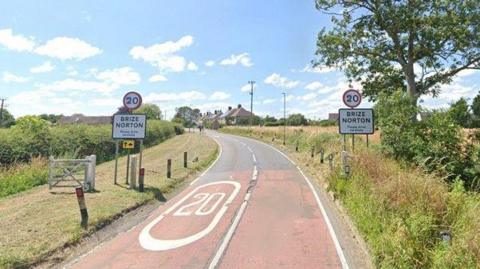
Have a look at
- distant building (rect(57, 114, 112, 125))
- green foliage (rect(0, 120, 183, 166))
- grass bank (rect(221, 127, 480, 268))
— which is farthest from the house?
grass bank (rect(221, 127, 480, 268))

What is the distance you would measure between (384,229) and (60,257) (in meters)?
6.24

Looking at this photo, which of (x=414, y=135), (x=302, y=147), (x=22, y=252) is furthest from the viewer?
(x=302, y=147)

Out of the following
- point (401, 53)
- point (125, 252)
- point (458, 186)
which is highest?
point (401, 53)

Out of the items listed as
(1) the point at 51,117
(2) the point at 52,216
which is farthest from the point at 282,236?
(1) the point at 51,117

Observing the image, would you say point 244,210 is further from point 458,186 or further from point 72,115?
point 72,115

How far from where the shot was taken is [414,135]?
64.2 ft

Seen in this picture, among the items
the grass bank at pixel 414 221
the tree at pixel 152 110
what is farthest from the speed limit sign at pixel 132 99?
the tree at pixel 152 110

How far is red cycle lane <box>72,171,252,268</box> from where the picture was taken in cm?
906

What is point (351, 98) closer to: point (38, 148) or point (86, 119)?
point (38, 148)

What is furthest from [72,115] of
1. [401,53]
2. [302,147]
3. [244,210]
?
[244,210]

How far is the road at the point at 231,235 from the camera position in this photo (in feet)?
29.7

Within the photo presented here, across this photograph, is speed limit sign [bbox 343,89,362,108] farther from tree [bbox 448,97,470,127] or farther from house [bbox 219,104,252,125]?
house [bbox 219,104,252,125]

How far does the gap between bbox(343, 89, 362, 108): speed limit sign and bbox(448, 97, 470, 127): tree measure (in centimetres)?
442

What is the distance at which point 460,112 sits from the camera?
67.5 ft
